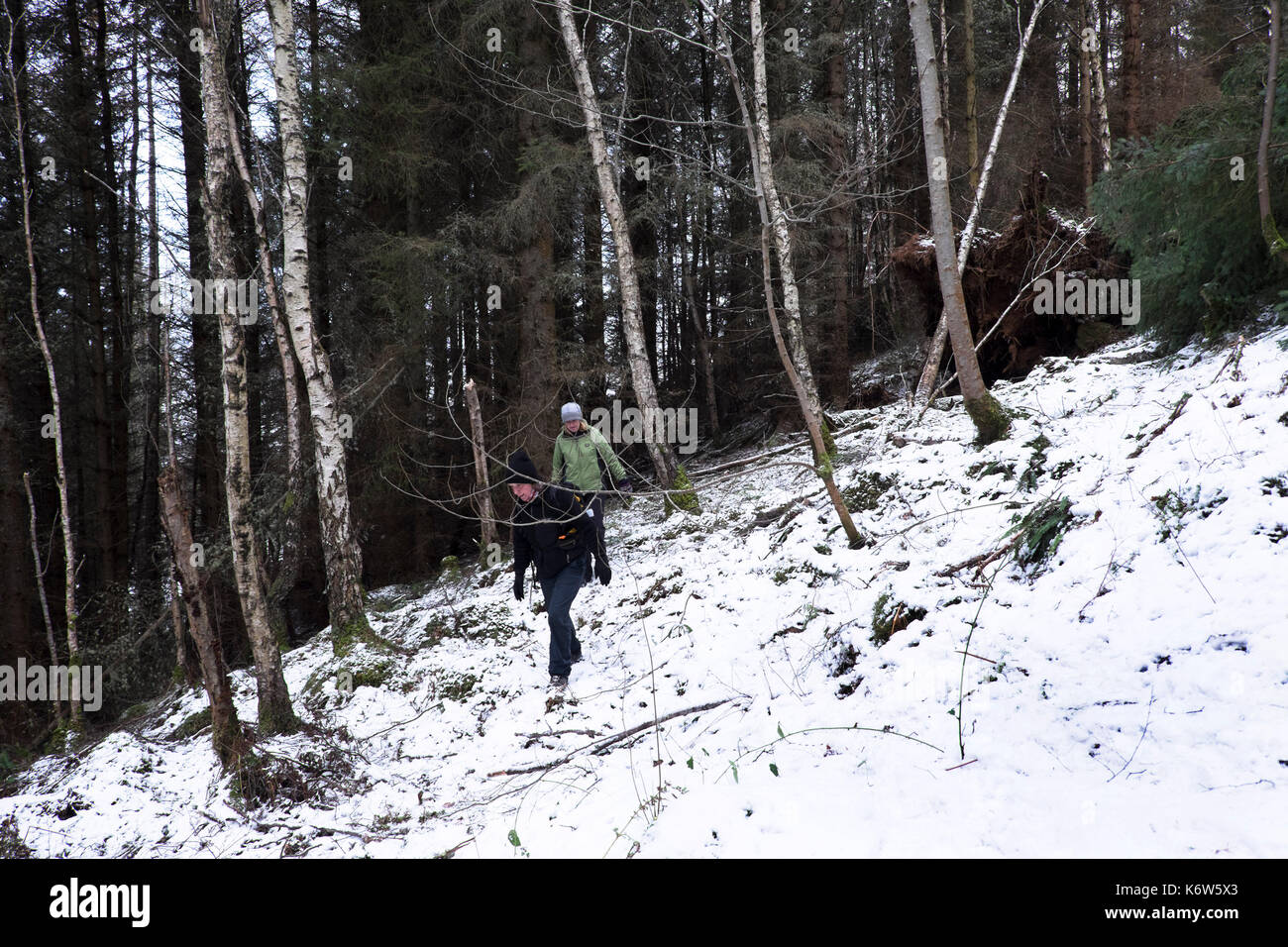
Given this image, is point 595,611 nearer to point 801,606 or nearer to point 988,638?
point 801,606

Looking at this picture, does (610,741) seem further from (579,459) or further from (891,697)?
(579,459)

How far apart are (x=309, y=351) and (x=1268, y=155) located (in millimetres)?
9127

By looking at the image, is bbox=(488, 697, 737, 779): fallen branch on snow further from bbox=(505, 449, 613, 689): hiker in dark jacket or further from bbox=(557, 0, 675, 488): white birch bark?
bbox=(557, 0, 675, 488): white birch bark

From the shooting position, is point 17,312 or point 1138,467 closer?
point 1138,467

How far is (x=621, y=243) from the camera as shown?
943 centimetres

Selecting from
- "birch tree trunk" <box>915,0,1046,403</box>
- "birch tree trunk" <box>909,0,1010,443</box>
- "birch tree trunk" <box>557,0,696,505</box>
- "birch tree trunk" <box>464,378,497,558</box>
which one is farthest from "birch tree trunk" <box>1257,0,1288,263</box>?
"birch tree trunk" <box>464,378,497,558</box>

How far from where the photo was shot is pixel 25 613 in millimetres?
Result: 10617

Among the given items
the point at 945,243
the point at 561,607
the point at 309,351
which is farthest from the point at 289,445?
the point at 945,243

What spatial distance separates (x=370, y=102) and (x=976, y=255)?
1001cm

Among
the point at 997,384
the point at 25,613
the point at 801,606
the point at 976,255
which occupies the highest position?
the point at 976,255

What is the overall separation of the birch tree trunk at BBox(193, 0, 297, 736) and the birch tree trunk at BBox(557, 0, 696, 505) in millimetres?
4698

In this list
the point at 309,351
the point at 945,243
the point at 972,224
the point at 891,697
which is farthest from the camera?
the point at 972,224
